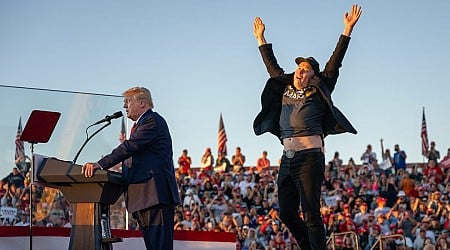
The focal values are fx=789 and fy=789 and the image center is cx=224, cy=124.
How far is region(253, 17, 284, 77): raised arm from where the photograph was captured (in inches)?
255

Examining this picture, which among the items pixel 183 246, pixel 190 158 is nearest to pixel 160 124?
pixel 183 246

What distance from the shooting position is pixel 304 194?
5953 mm

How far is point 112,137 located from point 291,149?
2981 millimetres

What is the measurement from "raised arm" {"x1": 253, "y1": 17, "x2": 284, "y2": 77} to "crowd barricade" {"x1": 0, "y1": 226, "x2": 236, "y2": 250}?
2427 millimetres

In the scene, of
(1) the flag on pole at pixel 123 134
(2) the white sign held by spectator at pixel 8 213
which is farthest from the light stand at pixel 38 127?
(1) the flag on pole at pixel 123 134

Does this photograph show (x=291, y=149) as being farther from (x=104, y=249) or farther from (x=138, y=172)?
(x=104, y=249)

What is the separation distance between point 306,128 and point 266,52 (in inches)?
32.4

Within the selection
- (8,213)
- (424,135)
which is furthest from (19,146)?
(424,135)

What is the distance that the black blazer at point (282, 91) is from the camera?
610 cm

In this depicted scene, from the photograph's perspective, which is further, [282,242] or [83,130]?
[282,242]

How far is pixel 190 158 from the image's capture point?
2184 cm

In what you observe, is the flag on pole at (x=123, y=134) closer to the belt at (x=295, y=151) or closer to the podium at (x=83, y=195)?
the podium at (x=83, y=195)

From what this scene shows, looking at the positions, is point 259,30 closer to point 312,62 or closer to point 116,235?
point 312,62

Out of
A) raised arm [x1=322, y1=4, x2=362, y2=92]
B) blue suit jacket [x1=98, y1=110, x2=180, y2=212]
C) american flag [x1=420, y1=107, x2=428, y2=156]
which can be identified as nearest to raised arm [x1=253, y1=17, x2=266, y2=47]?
raised arm [x1=322, y1=4, x2=362, y2=92]
